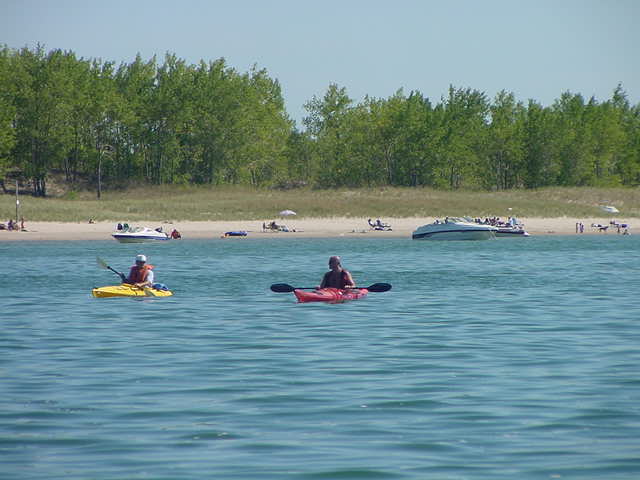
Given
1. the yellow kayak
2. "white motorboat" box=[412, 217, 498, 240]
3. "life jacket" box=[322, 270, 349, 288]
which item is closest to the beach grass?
"white motorboat" box=[412, 217, 498, 240]

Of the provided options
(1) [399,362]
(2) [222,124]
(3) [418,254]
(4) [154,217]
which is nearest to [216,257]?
(3) [418,254]

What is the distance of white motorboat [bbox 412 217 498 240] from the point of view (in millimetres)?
70156

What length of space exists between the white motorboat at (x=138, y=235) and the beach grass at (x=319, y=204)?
32.6 ft

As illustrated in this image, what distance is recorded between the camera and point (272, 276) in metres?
42.6

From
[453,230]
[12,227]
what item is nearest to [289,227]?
[453,230]

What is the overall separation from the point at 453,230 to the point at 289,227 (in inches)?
535

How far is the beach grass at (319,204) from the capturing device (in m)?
81.4

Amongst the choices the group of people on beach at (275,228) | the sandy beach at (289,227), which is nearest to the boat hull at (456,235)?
the sandy beach at (289,227)

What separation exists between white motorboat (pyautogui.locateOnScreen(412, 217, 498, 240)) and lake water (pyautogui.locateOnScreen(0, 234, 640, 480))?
34441 mm

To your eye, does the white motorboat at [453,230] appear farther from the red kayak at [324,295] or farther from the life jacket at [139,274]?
the red kayak at [324,295]

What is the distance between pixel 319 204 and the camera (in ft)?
282

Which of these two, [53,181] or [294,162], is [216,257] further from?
[294,162]

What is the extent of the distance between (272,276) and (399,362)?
2457 cm

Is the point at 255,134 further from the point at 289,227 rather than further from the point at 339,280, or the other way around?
the point at 339,280
